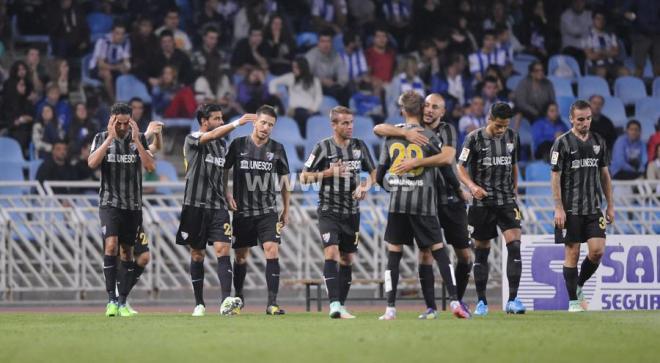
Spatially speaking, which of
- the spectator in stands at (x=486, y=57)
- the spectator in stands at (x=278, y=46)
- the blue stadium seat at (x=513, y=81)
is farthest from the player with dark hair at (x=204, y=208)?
the blue stadium seat at (x=513, y=81)

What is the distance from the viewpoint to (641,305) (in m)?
15.6

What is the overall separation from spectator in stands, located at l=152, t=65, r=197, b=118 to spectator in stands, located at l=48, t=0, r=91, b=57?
6.60 ft

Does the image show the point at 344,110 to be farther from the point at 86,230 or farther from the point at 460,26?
the point at 460,26

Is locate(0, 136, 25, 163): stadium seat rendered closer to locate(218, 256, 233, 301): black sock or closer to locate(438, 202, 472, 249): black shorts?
locate(218, 256, 233, 301): black sock

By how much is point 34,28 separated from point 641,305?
14.2 metres

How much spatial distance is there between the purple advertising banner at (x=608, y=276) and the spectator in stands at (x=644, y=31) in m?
11.4

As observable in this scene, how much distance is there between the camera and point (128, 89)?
22.9 metres

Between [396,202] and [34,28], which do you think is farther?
[34,28]

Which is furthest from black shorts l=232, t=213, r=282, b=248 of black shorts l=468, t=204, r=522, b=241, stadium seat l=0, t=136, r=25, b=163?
stadium seat l=0, t=136, r=25, b=163

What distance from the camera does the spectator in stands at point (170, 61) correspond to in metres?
23.1

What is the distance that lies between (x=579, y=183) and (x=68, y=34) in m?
13.1

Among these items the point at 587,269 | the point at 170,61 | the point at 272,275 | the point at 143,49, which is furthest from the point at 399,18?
the point at 272,275

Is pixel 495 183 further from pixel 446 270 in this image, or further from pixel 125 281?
pixel 125 281

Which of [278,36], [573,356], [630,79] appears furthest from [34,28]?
[573,356]
